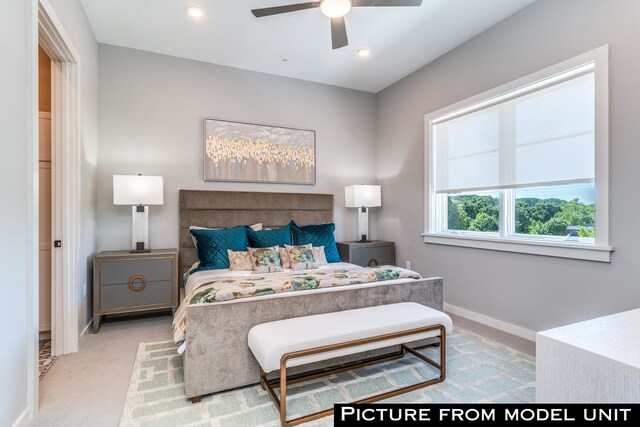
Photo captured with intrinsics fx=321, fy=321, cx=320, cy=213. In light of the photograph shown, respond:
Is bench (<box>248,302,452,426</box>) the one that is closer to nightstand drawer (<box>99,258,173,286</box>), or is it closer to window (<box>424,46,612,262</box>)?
window (<box>424,46,612,262</box>)

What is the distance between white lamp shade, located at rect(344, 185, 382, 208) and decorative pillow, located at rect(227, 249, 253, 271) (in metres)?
1.71

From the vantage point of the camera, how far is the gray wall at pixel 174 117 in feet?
11.6

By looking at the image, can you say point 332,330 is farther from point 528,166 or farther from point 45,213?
point 45,213

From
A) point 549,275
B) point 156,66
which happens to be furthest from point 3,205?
point 549,275

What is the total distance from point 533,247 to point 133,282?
3731mm

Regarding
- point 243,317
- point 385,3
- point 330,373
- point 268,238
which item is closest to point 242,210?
point 268,238

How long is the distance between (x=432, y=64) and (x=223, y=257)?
330 centimetres

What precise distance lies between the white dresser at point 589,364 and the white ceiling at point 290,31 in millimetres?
2804

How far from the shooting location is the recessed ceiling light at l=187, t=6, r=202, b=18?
2.87 meters

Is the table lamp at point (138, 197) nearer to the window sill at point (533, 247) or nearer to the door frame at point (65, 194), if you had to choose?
the door frame at point (65, 194)

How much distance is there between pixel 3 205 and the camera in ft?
4.85

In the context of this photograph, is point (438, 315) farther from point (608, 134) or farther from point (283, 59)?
point (283, 59)

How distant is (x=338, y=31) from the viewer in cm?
268

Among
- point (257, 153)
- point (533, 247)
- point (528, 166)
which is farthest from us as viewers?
point (257, 153)
